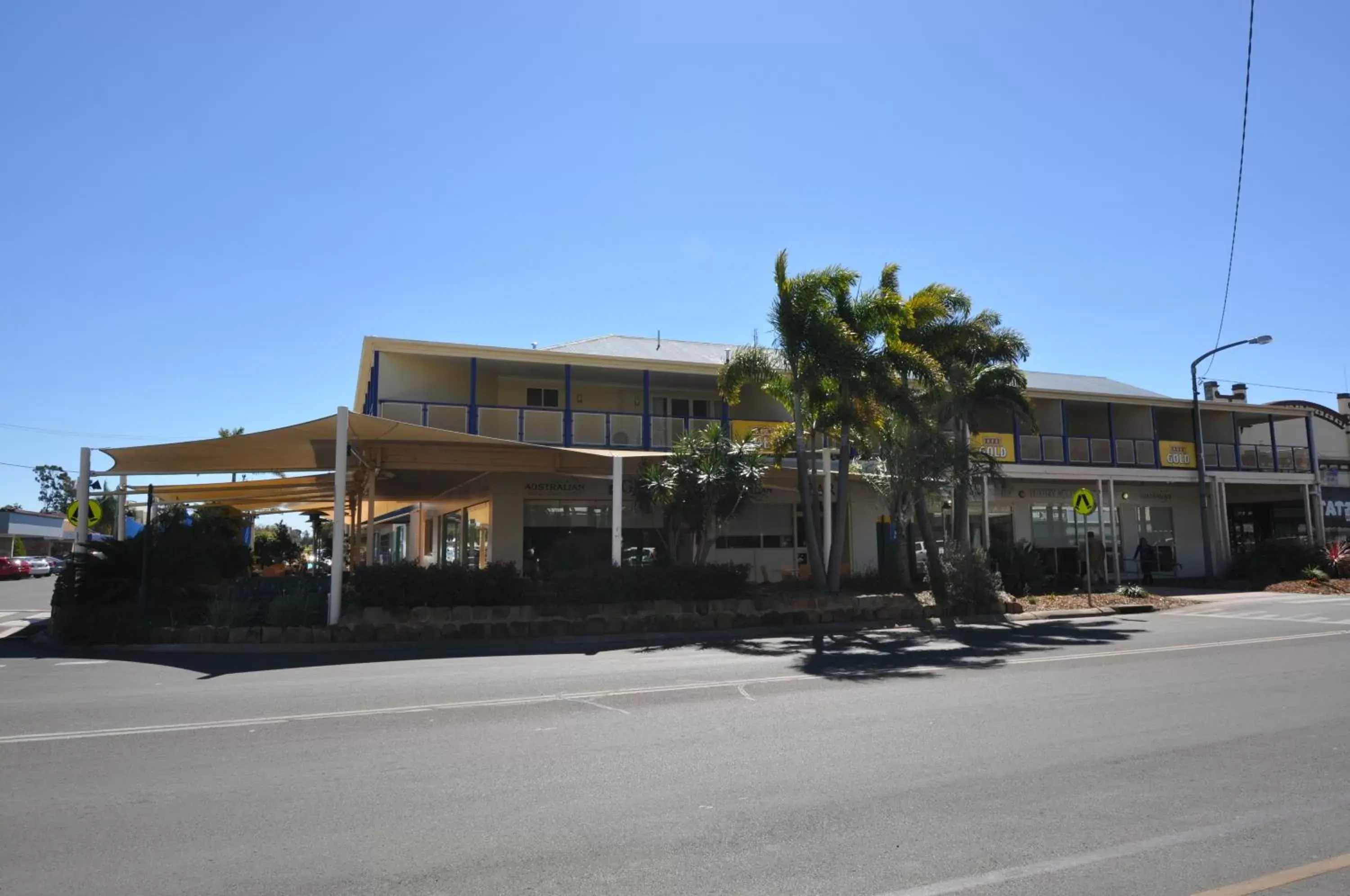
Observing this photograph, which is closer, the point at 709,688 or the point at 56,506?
the point at 709,688

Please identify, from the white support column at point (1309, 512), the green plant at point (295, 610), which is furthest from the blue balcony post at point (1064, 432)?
the green plant at point (295, 610)

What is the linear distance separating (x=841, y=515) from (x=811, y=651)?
6241 mm

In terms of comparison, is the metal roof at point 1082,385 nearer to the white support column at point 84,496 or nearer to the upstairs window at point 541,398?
the upstairs window at point 541,398

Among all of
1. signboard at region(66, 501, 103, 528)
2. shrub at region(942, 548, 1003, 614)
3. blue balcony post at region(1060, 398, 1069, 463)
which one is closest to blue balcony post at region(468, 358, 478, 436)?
signboard at region(66, 501, 103, 528)

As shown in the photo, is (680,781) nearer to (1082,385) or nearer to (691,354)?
(691,354)

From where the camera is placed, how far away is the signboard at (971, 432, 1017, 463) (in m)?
26.4

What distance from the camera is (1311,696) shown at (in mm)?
8969

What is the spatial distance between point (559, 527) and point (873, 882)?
19105mm

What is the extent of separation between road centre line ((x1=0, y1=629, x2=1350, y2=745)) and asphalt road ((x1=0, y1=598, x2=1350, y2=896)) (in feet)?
0.17

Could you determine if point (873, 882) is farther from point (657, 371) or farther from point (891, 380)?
point (657, 371)

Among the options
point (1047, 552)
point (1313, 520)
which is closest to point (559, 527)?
point (1047, 552)

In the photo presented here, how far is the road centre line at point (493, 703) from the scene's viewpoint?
752cm

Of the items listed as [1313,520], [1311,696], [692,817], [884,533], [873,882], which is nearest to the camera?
[873,882]

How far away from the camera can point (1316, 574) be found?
1039 inches
